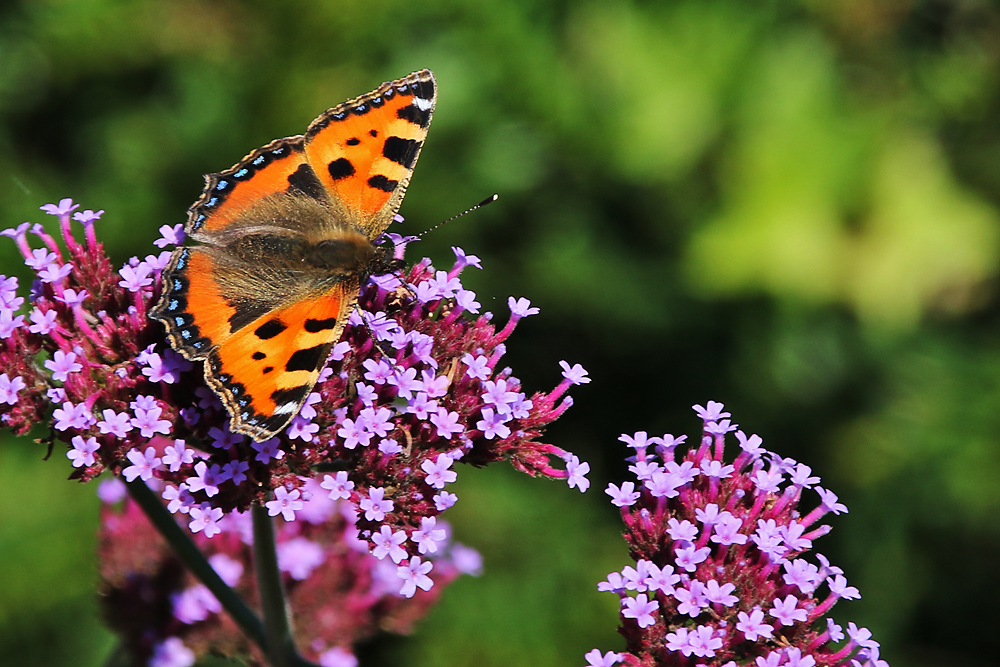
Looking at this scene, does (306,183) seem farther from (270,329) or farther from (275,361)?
(275,361)

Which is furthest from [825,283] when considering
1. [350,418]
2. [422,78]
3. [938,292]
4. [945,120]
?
[350,418]

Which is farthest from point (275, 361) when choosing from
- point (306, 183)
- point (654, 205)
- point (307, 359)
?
point (654, 205)

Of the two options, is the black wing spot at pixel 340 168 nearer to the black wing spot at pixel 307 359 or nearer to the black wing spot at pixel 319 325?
the black wing spot at pixel 319 325

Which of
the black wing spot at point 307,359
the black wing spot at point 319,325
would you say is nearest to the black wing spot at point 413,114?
the black wing spot at point 319,325

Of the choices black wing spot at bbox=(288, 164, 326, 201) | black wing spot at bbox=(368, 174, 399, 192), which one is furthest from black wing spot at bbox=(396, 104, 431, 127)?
black wing spot at bbox=(288, 164, 326, 201)

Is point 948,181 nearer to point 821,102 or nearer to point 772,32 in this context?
point 821,102

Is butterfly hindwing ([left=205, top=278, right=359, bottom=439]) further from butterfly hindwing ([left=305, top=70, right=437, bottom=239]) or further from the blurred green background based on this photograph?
the blurred green background
